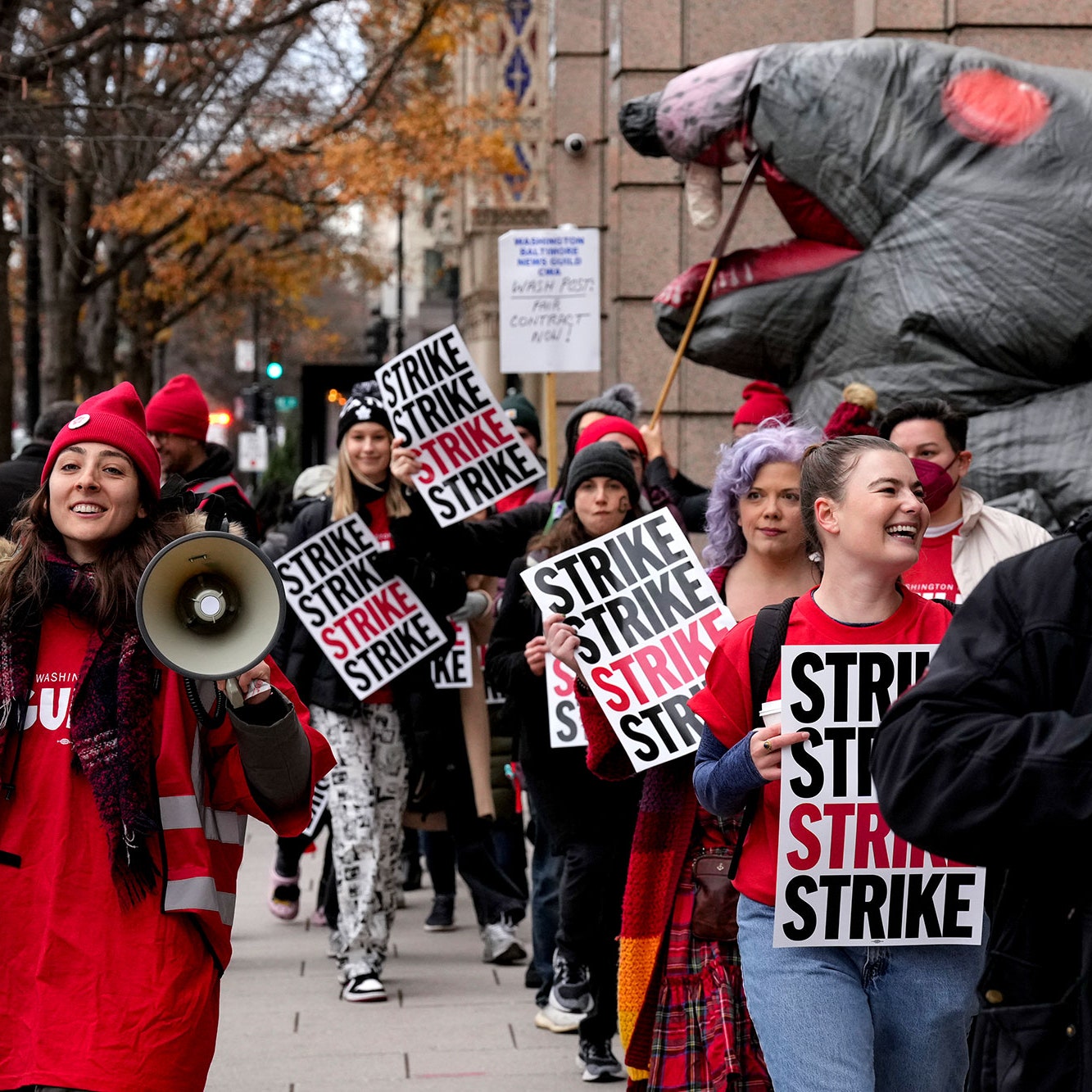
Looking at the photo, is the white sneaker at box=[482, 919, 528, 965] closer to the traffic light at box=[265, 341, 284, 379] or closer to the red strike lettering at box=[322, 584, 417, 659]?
the red strike lettering at box=[322, 584, 417, 659]

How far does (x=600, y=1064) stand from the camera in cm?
584

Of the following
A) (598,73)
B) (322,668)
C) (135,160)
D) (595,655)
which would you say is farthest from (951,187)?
(135,160)

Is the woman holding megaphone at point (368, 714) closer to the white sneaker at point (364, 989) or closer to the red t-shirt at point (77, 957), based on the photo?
the white sneaker at point (364, 989)

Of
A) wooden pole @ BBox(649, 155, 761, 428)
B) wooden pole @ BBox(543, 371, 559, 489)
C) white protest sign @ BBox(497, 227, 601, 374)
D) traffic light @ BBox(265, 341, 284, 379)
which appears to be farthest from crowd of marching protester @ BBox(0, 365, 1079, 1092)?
traffic light @ BBox(265, 341, 284, 379)

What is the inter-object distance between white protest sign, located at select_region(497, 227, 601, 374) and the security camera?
519 centimetres

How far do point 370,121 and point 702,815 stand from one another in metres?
17.3

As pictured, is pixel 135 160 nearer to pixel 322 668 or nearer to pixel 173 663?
pixel 322 668

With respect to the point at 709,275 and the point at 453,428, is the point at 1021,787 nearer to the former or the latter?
the point at 709,275

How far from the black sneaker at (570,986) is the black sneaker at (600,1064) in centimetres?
23

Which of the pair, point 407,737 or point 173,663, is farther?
point 407,737

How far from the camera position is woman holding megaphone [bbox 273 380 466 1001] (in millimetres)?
7012

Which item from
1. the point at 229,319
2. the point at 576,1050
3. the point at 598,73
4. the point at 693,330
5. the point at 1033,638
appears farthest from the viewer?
the point at 229,319

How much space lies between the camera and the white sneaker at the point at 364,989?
271 inches

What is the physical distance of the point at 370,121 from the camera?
20.5 m
